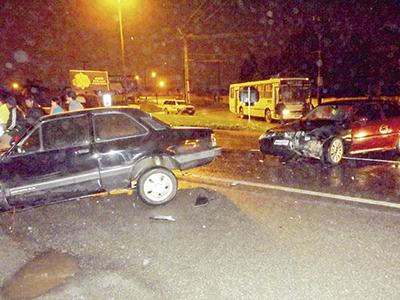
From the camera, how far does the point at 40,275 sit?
161 inches

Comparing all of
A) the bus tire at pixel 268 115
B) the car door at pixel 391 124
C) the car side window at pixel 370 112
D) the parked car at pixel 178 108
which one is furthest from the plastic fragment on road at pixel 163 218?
the parked car at pixel 178 108

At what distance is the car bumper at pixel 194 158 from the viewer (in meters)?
6.67

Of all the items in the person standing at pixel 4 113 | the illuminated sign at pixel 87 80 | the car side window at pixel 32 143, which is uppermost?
the illuminated sign at pixel 87 80

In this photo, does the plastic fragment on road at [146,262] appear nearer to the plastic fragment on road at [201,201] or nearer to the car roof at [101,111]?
the plastic fragment on road at [201,201]

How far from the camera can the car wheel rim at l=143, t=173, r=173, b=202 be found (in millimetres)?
6352

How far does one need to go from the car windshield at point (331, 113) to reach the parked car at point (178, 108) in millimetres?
27325

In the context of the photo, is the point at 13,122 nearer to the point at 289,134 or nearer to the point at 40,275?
the point at 40,275

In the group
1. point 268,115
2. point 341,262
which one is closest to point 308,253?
point 341,262

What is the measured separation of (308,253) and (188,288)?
1.47 meters

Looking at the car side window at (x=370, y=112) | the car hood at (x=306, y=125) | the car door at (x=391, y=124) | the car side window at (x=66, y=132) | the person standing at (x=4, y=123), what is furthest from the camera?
the car door at (x=391, y=124)

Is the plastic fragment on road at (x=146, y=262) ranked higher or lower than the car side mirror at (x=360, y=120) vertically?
lower

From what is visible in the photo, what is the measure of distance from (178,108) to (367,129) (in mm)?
29272

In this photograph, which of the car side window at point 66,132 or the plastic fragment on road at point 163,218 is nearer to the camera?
the plastic fragment on road at point 163,218

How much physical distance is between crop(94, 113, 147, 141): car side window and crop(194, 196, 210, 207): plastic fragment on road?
146 centimetres
